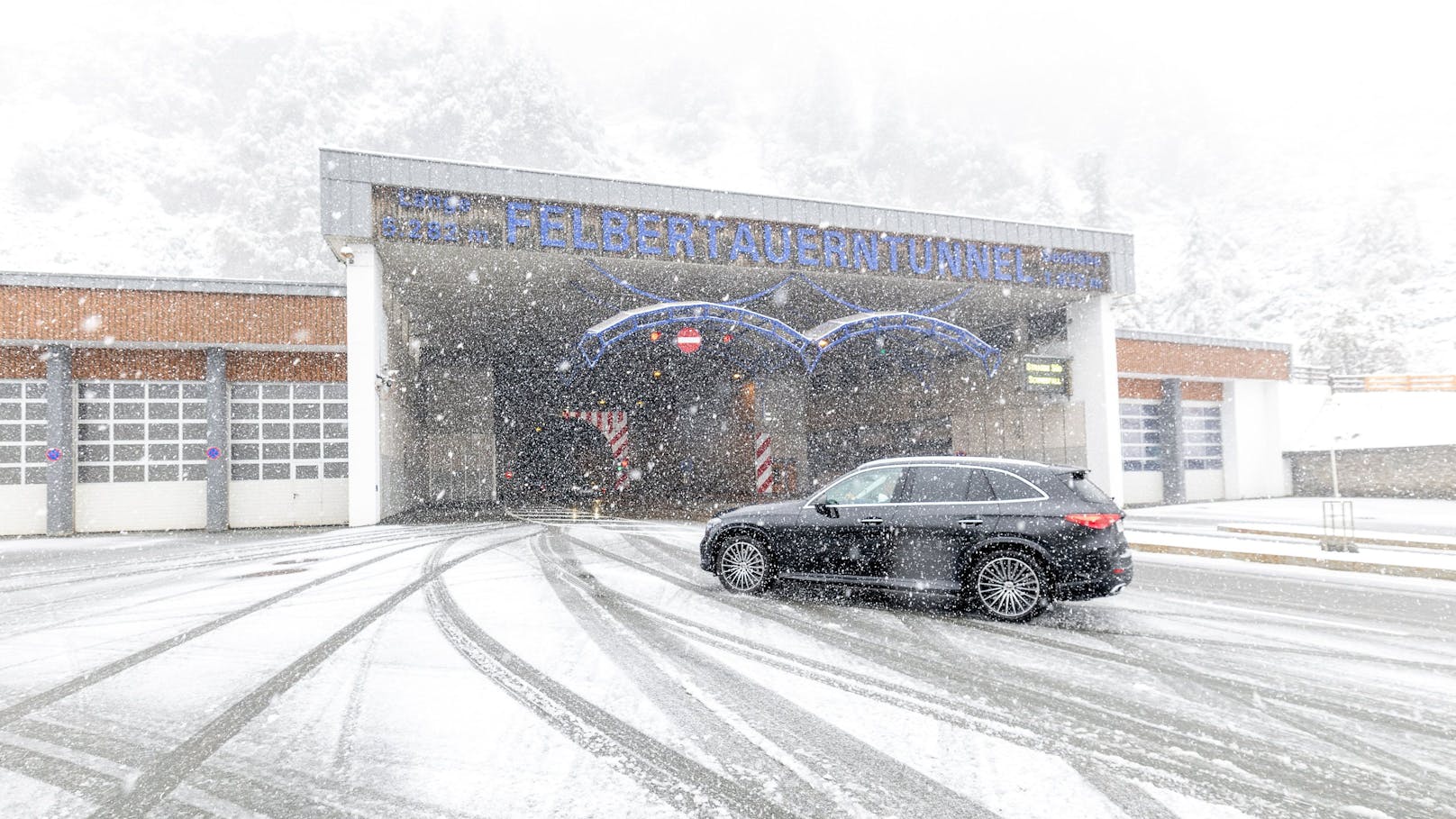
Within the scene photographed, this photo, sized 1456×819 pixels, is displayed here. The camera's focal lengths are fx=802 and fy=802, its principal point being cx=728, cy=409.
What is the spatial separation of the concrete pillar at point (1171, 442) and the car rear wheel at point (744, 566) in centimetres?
2203

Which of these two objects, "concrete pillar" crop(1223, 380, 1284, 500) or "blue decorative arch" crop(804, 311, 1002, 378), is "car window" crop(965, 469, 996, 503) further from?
"concrete pillar" crop(1223, 380, 1284, 500)

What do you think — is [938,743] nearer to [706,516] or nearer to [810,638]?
[810,638]

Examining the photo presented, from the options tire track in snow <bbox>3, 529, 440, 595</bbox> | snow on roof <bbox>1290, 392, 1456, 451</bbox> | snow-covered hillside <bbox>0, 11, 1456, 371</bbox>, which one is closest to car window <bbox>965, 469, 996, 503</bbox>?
tire track in snow <bbox>3, 529, 440, 595</bbox>

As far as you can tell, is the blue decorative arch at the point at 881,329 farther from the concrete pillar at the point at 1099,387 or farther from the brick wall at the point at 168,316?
the brick wall at the point at 168,316

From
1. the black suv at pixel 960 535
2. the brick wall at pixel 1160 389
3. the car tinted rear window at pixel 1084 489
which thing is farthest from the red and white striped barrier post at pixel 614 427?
the car tinted rear window at pixel 1084 489

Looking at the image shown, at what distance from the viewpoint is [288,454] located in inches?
727

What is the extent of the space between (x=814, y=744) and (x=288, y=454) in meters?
18.0

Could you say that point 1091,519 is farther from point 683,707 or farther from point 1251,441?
point 1251,441

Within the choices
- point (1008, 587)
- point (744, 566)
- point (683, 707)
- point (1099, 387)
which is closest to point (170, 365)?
point (744, 566)

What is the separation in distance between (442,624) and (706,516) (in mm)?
14645

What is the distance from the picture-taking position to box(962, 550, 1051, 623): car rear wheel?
6.67m

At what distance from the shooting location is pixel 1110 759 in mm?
3646

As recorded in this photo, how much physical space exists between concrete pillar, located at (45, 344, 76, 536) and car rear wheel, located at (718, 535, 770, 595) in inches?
640

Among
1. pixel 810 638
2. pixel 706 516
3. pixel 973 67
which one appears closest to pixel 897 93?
pixel 973 67
